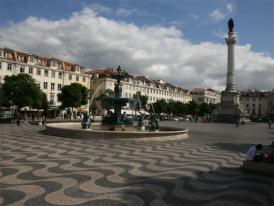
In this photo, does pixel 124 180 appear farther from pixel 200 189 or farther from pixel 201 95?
pixel 201 95

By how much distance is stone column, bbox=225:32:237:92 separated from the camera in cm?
6819

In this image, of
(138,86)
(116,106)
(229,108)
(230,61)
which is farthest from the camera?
(138,86)

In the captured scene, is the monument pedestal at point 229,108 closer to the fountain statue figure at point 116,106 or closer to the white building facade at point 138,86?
the white building facade at point 138,86

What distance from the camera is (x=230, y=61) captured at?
69188 millimetres

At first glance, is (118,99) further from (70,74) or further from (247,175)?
(70,74)

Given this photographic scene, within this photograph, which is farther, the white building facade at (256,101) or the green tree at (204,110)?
the white building facade at (256,101)

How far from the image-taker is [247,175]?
34.1ft

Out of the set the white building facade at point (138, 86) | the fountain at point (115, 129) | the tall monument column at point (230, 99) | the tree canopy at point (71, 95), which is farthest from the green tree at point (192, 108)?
the fountain at point (115, 129)

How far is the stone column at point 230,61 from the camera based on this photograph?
6819 centimetres

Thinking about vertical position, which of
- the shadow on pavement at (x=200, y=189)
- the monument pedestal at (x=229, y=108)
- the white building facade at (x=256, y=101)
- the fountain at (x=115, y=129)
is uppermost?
the white building facade at (x=256, y=101)

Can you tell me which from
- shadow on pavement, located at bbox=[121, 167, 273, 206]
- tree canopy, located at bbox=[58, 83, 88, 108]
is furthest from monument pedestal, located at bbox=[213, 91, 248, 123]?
shadow on pavement, located at bbox=[121, 167, 273, 206]

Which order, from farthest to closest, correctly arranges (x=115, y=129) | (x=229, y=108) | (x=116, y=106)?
(x=229, y=108), (x=116, y=106), (x=115, y=129)

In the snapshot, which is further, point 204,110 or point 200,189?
point 204,110

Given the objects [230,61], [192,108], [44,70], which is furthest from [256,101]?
[44,70]
